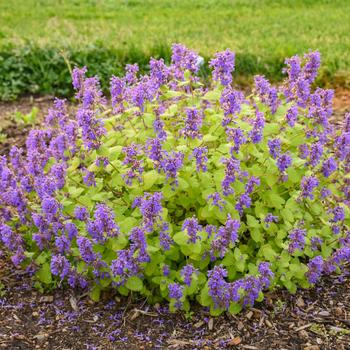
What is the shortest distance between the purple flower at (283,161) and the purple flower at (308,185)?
0.13 m

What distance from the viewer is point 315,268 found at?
3.39 metres

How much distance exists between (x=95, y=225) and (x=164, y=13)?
25.7 ft

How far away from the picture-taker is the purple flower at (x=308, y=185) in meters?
3.23

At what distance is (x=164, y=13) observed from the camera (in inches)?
407

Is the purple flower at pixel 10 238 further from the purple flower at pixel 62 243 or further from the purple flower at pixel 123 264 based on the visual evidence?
the purple flower at pixel 123 264

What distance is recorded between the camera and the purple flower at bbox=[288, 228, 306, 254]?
10.7 ft

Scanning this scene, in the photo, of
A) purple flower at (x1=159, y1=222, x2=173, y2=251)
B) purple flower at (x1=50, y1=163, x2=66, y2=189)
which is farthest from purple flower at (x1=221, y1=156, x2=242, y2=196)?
purple flower at (x1=50, y1=163, x2=66, y2=189)

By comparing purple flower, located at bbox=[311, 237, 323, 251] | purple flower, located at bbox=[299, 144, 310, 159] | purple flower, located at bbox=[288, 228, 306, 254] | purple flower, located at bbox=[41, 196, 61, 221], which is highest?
purple flower, located at bbox=[299, 144, 310, 159]

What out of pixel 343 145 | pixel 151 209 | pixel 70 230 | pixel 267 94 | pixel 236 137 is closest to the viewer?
pixel 151 209

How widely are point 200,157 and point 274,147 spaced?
37cm

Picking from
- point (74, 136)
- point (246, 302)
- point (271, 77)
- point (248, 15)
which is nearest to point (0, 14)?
point (248, 15)

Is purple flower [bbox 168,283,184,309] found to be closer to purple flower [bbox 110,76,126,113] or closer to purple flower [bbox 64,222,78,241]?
purple flower [bbox 64,222,78,241]

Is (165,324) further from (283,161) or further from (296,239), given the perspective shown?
(283,161)

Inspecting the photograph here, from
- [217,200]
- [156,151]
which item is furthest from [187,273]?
[156,151]
